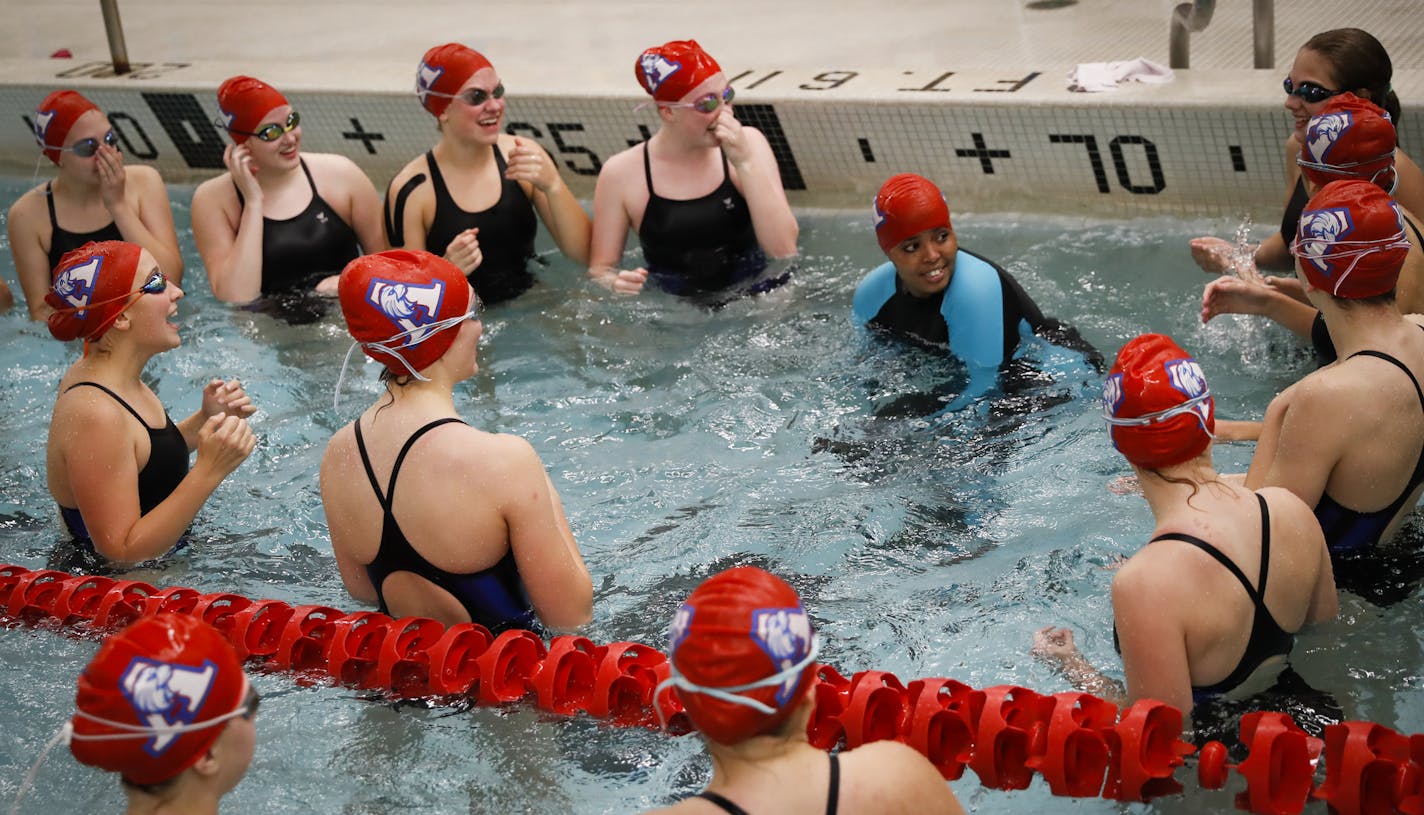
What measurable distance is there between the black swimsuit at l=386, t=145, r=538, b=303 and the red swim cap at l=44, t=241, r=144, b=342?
7.33 feet

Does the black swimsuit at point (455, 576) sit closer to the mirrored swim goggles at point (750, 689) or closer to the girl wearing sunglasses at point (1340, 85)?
the mirrored swim goggles at point (750, 689)

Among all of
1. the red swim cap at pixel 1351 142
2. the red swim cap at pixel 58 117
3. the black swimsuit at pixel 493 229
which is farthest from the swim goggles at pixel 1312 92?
the red swim cap at pixel 58 117

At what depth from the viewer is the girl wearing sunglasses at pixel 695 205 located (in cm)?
627

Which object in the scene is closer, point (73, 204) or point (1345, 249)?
point (1345, 249)

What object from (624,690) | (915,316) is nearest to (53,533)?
(624,690)

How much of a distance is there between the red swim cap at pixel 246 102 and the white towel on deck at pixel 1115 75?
413 centimetres

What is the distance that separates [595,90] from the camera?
328 inches

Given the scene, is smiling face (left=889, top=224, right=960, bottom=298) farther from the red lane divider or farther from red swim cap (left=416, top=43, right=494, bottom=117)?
red swim cap (left=416, top=43, right=494, bottom=117)

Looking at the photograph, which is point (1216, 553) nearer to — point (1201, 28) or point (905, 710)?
point (905, 710)

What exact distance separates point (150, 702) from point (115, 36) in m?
8.48

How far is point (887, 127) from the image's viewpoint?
25.3 ft

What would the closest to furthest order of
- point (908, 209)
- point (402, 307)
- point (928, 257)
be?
point (402, 307) < point (908, 209) < point (928, 257)

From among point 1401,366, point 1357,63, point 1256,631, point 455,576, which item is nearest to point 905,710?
point 1256,631

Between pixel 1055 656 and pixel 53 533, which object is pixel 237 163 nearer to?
pixel 53 533
